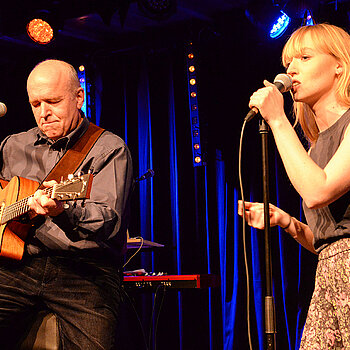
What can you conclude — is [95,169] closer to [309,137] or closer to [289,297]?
[309,137]

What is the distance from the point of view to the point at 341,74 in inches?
82.2

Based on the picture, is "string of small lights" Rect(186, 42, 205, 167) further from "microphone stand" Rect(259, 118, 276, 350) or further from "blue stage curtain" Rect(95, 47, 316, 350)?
"microphone stand" Rect(259, 118, 276, 350)

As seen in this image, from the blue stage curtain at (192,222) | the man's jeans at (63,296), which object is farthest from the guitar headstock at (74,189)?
the blue stage curtain at (192,222)

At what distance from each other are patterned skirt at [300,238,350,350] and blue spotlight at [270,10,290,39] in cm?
353

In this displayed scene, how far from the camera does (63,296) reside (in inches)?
91.7

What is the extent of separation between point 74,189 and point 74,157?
493mm

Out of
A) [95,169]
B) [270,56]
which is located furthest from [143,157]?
[95,169]

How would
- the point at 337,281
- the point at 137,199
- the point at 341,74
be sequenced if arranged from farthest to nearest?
the point at 137,199 < the point at 341,74 < the point at 337,281

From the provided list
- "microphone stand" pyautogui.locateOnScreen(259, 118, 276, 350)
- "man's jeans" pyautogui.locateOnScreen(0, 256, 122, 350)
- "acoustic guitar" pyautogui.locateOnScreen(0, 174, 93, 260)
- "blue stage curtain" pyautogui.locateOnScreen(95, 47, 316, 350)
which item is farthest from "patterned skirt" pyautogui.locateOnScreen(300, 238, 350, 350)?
"blue stage curtain" pyautogui.locateOnScreen(95, 47, 316, 350)

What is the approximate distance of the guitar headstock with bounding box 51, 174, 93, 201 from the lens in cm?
209

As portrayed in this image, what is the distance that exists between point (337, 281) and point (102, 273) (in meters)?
1.11

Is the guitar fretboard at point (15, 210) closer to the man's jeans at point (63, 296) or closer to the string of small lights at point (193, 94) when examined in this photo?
the man's jeans at point (63, 296)

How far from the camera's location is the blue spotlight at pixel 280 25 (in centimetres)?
493

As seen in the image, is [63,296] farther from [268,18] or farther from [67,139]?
[268,18]
